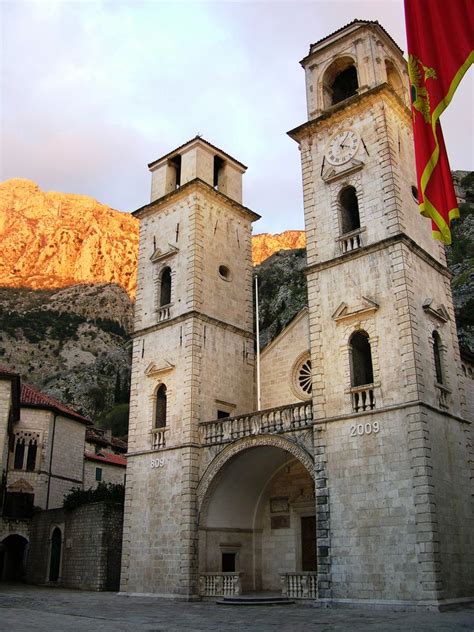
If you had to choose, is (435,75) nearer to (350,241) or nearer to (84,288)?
(350,241)

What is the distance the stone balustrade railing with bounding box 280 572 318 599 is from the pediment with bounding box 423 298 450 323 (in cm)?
862

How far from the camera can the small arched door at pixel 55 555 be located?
30219 mm

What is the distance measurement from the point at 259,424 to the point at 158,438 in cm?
477

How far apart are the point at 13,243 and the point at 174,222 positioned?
122m

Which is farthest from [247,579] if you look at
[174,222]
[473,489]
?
[174,222]

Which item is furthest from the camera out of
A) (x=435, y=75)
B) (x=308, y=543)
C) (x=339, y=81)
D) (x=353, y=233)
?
(x=339, y=81)

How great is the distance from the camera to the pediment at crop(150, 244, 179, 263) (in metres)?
26.4

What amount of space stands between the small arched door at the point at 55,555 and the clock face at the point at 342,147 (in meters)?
22.1

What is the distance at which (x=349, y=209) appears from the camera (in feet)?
72.2

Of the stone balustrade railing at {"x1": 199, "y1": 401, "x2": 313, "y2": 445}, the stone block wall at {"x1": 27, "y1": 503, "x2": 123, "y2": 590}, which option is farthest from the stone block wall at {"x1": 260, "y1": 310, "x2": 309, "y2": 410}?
the stone block wall at {"x1": 27, "y1": 503, "x2": 123, "y2": 590}

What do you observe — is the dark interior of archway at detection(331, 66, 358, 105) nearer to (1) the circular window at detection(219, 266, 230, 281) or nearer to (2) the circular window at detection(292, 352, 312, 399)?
(1) the circular window at detection(219, 266, 230, 281)

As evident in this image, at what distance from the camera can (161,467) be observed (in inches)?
925

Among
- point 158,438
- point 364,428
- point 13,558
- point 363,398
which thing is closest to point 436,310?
point 363,398

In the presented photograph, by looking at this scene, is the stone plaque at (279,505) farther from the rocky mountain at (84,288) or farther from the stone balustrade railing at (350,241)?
the rocky mountain at (84,288)
